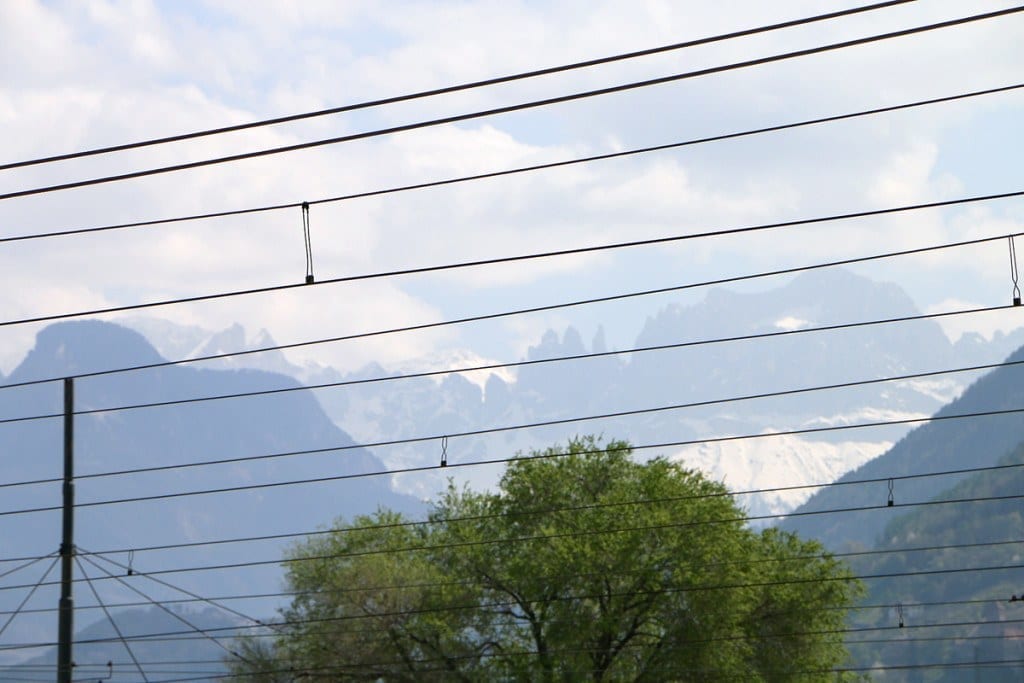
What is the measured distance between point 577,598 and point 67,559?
30089 millimetres

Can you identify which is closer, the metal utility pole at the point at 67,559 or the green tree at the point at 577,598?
the metal utility pole at the point at 67,559

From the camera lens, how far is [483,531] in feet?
188

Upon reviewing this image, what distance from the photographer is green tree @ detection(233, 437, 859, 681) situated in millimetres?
50750

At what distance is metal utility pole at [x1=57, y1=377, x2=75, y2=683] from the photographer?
23750mm

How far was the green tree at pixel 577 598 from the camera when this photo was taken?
50750mm

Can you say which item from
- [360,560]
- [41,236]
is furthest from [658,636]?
[41,236]

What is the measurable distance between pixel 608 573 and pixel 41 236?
36419 mm

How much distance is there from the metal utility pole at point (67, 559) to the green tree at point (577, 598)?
26.0m

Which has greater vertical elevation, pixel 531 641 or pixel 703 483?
pixel 703 483

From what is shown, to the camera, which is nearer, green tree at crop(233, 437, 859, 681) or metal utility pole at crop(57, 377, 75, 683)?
metal utility pole at crop(57, 377, 75, 683)

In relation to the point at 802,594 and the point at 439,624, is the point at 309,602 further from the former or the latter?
the point at 802,594

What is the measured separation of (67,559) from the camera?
24078 millimetres

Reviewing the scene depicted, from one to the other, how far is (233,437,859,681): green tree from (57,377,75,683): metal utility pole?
25984 mm

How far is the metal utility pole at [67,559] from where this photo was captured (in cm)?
2375
